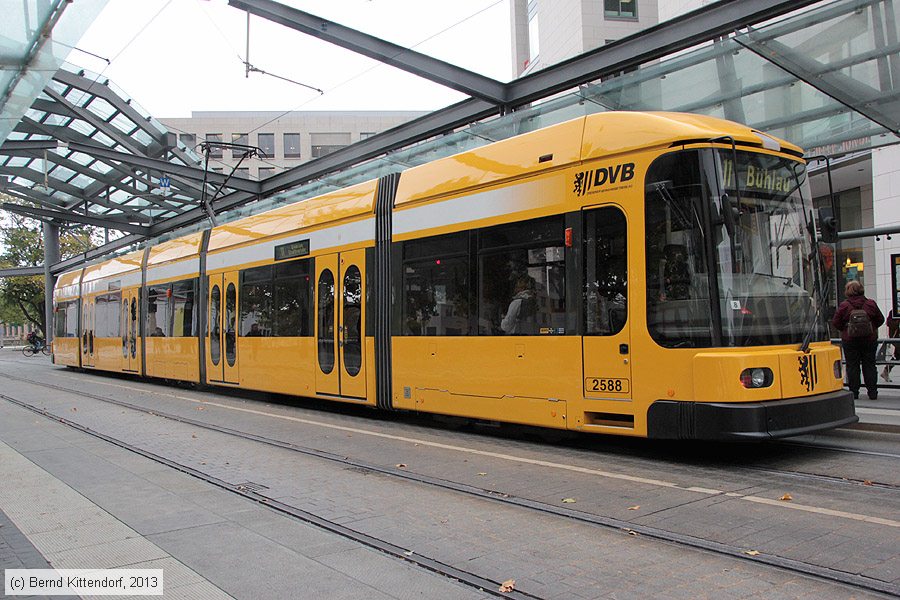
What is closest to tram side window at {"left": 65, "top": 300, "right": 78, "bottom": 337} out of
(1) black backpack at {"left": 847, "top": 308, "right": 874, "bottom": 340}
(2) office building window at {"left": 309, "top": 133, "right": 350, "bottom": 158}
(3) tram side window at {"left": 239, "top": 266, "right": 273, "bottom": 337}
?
(3) tram side window at {"left": 239, "top": 266, "right": 273, "bottom": 337}

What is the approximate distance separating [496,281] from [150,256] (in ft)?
45.8

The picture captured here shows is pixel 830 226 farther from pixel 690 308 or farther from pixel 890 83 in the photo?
pixel 890 83

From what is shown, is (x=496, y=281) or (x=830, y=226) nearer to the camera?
(x=830, y=226)

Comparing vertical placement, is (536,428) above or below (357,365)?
below

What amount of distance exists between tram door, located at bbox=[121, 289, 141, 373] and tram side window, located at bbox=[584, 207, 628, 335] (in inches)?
619

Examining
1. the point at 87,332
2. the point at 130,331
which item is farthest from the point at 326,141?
the point at 130,331

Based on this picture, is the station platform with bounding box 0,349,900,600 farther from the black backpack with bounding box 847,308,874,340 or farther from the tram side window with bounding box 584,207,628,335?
the tram side window with bounding box 584,207,628,335

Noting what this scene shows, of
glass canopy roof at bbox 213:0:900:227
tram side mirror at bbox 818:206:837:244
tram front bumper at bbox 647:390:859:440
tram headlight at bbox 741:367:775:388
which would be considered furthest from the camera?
glass canopy roof at bbox 213:0:900:227

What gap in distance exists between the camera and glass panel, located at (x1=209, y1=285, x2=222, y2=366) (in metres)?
15.6

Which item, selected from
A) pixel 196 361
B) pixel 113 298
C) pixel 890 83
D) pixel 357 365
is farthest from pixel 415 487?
pixel 113 298

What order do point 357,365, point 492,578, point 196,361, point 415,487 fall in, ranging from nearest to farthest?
point 492,578, point 415,487, point 357,365, point 196,361

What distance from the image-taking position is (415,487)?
21.7 feet

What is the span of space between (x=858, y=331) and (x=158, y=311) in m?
15.5

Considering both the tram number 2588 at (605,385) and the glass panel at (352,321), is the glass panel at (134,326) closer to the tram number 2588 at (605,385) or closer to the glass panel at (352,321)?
the glass panel at (352,321)
